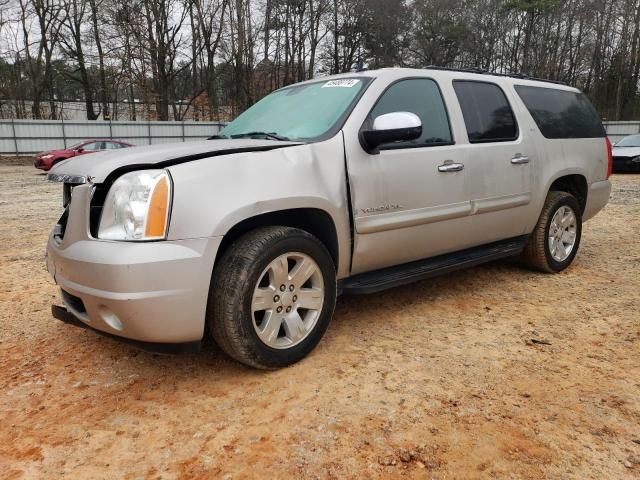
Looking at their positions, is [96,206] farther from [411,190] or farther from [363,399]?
[411,190]

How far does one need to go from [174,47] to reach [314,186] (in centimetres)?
3364

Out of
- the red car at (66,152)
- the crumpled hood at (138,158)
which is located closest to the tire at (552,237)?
the crumpled hood at (138,158)

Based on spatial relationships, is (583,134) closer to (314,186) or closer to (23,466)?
(314,186)

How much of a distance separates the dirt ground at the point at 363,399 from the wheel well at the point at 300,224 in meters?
0.67

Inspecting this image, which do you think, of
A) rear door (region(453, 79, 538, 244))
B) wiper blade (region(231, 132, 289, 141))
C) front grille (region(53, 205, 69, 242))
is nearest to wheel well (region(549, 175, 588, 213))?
rear door (region(453, 79, 538, 244))

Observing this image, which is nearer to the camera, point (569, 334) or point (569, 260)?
point (569, 334)

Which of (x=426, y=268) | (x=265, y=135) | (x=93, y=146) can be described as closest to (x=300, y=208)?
(x=265, y=135)

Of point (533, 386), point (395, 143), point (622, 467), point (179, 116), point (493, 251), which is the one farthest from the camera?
point (179, 116)

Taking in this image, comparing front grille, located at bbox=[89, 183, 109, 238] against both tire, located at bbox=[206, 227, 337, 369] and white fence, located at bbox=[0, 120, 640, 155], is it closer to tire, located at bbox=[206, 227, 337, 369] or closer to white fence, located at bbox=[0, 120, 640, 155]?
tire, located at bbox=[206, 227, 337, 369]

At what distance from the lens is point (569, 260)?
496 cm

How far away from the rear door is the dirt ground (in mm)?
650

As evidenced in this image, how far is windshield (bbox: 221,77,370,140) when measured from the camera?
321cm

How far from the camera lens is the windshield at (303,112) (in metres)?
3.21

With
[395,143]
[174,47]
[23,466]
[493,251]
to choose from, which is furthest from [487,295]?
[174,47]
